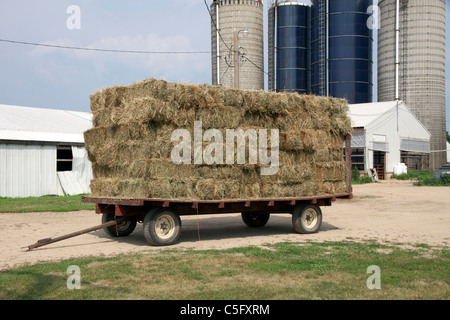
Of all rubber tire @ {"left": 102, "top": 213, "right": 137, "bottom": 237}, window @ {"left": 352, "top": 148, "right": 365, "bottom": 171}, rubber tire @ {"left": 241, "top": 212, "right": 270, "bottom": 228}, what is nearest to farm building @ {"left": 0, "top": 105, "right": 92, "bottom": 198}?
rubber tire @ {"left": 102, "top": 213, "right": 137, "bottom": 237}

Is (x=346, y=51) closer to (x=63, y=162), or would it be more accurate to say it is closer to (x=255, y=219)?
(x=63, y=162)

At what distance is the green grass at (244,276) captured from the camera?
636 centimetres

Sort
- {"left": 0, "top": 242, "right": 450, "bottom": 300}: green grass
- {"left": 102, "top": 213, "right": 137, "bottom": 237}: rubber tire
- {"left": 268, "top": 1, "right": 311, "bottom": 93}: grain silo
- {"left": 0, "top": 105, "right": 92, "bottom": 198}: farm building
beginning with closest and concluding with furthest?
1. {"left": 0, "top": 242, "right": 450, "bottom": 300}: green grass
2. {"left": 102, "top": 213, "right": 137, "bottom": 237}: rubber tire
3. {"left": 0, "top": 105, "right": 92, "bottom": 198}: farm building
4. {"left": 268, "top": 1, "right": 311, "bottom": 93}: grain silo

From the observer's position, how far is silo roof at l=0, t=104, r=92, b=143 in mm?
22422

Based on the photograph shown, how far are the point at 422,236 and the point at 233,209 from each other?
459cm

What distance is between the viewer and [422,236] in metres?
11.8

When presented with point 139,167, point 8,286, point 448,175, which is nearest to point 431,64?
point 448,175

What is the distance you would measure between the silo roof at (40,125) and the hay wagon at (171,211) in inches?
494

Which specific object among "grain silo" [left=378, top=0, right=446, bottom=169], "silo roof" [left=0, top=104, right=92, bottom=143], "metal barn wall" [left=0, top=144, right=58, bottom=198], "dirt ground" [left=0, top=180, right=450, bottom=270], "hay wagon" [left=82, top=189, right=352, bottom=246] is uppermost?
"grain silo" [left=378, top=0, right=446, bottom=169]

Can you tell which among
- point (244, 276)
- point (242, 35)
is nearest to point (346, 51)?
point (242, 35)

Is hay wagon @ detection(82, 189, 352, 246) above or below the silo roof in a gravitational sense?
below

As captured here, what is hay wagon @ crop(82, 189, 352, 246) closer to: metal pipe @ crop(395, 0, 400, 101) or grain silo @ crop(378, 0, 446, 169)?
grain silo @ crop(378, 0, 446, 169)

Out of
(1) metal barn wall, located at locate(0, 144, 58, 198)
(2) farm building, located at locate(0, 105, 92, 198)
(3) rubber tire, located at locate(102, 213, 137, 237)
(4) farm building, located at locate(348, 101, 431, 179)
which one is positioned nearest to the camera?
(3) rubber tire, located at locate(102, 213, 137, 237)

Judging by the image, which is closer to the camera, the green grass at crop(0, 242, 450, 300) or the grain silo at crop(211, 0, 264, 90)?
the green grass at crop(0, 242, 450, 300)
